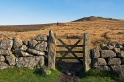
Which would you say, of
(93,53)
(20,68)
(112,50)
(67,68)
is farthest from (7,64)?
(112,50)

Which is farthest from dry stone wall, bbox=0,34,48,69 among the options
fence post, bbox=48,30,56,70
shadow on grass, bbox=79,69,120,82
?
shadow on grass, bbox=79,69,120,82

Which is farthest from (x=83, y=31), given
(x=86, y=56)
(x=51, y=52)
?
(x=86, y=56)

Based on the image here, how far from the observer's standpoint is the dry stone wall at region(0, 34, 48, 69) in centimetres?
1666

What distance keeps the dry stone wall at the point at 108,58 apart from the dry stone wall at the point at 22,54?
3.82 m

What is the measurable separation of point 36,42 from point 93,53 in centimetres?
448

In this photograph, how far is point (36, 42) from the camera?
679 inches

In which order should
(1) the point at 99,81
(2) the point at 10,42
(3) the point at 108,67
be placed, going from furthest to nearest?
(2) the point at 10,42 → (3) the point at 108,67 → (1) the point at 99,81

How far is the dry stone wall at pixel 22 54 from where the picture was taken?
16656 mm

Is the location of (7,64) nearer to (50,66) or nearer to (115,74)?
(50,66)

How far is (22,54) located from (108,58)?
640cm

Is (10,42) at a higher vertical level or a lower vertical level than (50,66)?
higher

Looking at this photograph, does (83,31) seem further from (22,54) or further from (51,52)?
(22,54)

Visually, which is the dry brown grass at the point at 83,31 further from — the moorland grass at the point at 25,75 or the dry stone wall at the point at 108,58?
the moorland grass at the point at 25,75

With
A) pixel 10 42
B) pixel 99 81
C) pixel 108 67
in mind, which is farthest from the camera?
pixel 10 42
